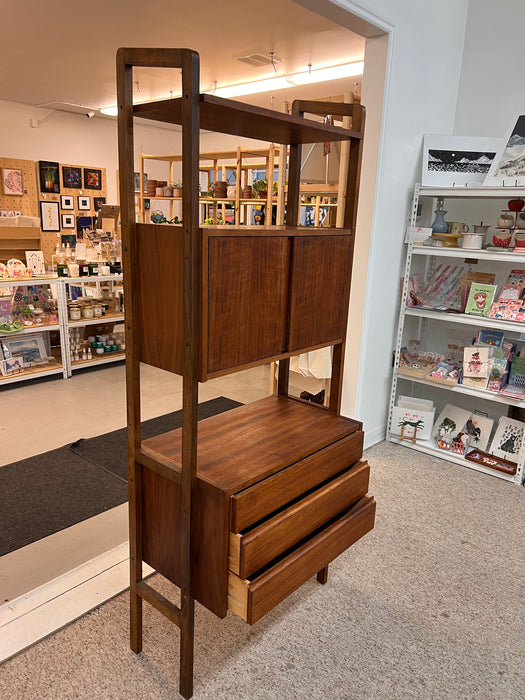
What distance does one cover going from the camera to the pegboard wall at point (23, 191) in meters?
8.06

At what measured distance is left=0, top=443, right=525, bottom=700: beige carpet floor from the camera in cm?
161

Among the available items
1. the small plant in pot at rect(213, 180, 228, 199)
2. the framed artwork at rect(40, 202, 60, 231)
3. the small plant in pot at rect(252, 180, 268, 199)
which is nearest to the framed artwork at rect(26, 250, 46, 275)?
the small plant in pot at rect(213, 180, 228, 199)

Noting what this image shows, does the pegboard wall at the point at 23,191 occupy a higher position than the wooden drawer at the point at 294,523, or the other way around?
the pegboard wall at the point at 23,191

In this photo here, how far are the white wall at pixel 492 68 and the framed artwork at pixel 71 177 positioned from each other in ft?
24.1

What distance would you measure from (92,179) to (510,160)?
26.4 feet

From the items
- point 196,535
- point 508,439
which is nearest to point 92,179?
point 508,439

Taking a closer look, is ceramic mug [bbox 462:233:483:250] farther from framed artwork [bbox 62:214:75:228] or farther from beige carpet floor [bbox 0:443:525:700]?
framed artwork [bbox 62:214:75:228]

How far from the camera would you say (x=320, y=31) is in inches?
168

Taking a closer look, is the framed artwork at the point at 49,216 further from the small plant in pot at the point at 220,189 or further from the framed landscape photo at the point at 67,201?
the small plant in pot at the point at 220,189

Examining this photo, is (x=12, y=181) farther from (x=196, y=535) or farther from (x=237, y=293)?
(x=196, y=535)

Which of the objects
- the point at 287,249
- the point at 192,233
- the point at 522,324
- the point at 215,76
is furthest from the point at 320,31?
the point at 192,233

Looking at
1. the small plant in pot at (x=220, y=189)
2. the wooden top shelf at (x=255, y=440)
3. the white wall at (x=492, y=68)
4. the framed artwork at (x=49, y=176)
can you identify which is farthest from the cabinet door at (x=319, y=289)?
the framed artwork at (x=49, y=176)

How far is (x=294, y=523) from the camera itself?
5.01 feet

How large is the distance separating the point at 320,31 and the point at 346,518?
4094 mm
